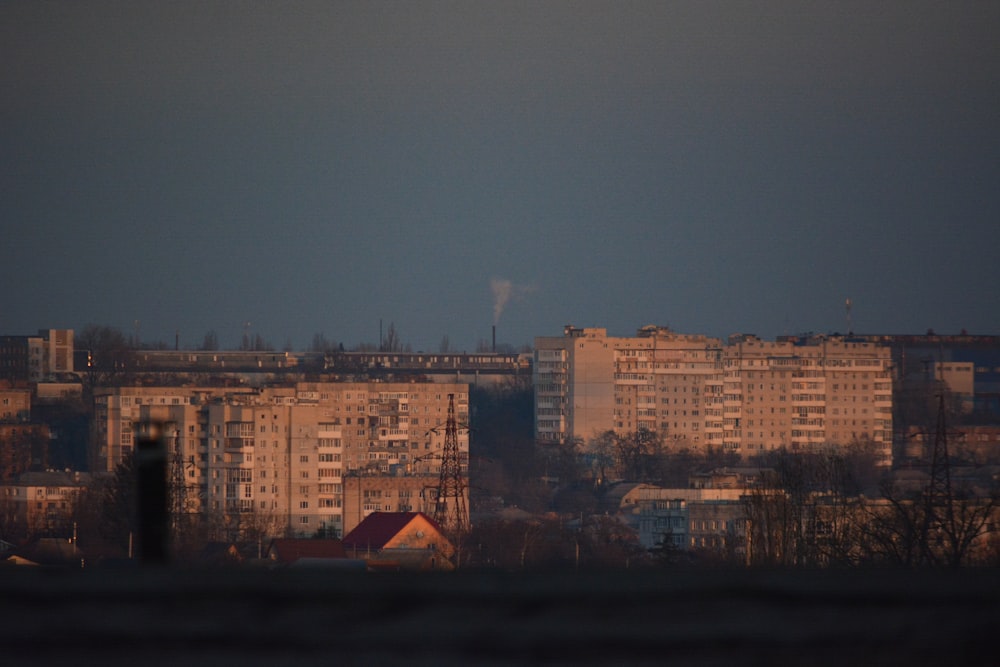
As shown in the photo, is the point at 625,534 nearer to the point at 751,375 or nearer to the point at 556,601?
the point at 556,601

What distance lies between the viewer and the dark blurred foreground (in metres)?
0.64

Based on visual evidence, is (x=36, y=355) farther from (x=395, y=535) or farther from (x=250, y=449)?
(x=395, y=535)

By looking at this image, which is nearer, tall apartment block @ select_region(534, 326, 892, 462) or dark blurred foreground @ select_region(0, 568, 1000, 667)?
dark blurred foreground @ select_region(0, 568, 1000, 667)

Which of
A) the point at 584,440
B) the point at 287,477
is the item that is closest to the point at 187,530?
the point at 287,477

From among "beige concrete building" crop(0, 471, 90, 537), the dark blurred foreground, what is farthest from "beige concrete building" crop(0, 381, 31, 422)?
the dark blurred foreground

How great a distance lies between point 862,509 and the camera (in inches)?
441

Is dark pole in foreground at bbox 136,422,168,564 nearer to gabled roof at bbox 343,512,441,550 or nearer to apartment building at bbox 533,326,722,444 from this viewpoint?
gabled roof at bbox 343,512,441,550

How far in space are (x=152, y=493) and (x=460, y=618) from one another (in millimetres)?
238

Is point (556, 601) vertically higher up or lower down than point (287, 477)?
higher up

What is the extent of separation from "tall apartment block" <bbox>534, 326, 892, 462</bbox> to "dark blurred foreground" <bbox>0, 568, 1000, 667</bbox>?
60.6m

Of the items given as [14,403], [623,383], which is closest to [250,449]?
[14,403]

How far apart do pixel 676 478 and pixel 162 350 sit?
139ft

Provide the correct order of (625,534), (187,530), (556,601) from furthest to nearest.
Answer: (625,534), (187,530), (556,601)

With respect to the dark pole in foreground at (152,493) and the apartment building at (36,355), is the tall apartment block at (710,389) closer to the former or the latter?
the apartment building at (36,355)
